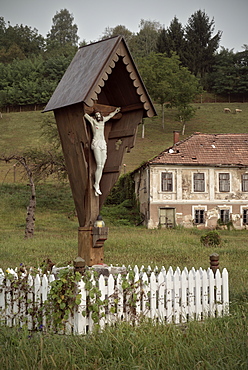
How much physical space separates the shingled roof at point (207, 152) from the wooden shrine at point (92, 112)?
82.5 ft

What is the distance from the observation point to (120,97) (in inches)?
335

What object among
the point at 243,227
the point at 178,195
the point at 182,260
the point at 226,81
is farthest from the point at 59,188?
the point at 226,81

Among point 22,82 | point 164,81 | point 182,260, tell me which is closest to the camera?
point 182,260

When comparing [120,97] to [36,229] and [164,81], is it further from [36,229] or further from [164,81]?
[164,81]

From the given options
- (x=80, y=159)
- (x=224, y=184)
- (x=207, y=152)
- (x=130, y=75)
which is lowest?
(x=224, y=184)

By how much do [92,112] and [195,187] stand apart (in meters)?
27.2

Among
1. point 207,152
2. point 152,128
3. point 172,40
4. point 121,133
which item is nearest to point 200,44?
point 172,40

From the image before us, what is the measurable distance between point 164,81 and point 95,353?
57451 millimetres

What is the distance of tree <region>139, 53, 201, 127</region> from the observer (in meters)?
60.4

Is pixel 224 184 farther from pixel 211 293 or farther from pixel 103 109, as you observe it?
pixel 211 293

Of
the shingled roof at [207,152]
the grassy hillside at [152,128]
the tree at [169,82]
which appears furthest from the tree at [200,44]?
the shingled roof at [207,152]

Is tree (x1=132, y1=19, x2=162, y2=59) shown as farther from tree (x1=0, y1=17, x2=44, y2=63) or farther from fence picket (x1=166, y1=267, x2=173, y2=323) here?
fence picket (x1=166, y1=267, x2=173, y2=323)

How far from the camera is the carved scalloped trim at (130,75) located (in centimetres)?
738

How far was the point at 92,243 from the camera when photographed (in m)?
7.73
